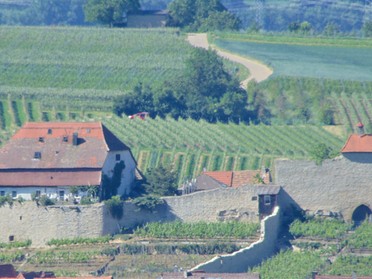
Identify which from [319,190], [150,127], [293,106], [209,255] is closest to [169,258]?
[209,255]

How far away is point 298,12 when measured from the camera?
17000 cm

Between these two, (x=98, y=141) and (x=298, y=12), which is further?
(x=298, y=12)

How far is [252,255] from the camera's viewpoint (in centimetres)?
7744

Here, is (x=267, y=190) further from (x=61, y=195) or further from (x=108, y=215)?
(x=61, y=195)

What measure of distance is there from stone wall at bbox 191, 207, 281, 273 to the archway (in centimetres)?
281

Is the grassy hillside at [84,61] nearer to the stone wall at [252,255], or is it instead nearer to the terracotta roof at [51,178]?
the terracotta roof at [51,178]

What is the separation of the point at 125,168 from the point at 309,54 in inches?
1251

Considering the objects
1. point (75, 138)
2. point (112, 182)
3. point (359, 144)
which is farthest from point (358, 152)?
point (75, 138)

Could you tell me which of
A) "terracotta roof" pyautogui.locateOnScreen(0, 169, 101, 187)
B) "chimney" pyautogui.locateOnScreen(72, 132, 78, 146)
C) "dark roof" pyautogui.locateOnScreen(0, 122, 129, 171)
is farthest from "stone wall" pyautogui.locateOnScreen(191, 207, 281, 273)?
"chimney" pyautogui.locateOnScreen(72, 132, 78, 146)

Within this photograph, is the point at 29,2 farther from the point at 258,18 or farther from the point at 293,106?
the point at 293,106

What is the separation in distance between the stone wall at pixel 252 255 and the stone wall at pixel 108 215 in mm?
1043

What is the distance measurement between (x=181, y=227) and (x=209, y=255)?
2533 millimetres

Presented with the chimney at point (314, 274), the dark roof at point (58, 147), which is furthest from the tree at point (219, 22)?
the chimney at point (314, 274)

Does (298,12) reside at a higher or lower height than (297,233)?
higher
